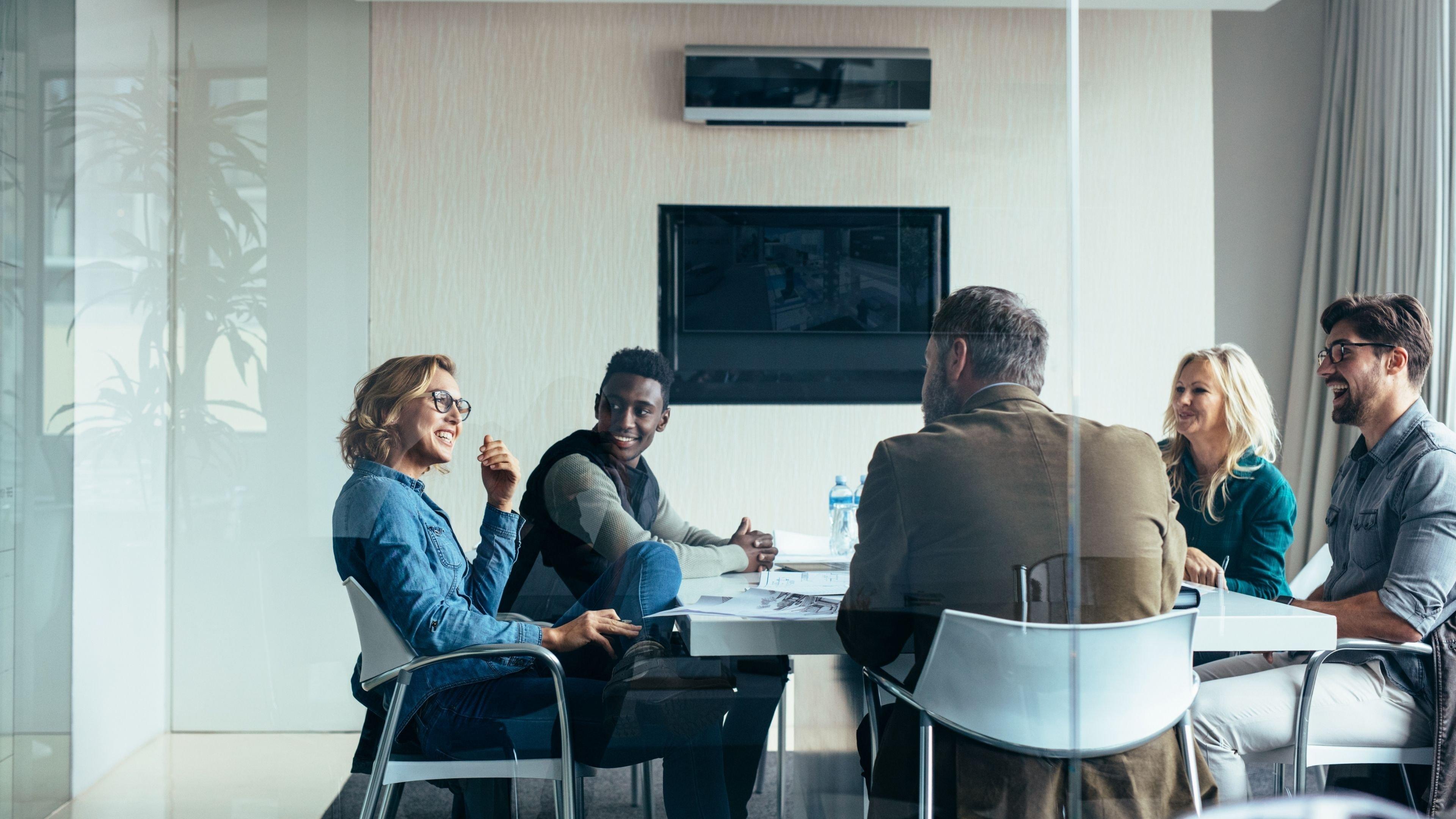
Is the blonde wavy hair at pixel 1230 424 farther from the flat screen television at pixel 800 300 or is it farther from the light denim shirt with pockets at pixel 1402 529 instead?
the flat screen television at pixel 800 300

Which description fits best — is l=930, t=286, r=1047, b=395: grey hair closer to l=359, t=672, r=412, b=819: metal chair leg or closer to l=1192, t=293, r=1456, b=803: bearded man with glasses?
l=1192, t=293, r=1456, b=803: bearded man with glasses

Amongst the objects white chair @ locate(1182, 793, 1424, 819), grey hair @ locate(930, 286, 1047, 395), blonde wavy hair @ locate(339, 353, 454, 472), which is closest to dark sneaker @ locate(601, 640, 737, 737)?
blonde wavy hair @ locate(339, 353, 454, 472)

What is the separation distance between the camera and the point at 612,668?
2141 mm

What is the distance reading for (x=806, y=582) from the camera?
2100mm

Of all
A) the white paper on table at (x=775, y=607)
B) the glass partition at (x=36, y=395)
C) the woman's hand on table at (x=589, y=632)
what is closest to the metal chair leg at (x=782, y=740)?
the white paper on table at (x=775, y=607)

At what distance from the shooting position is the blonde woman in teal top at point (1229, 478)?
2.12m

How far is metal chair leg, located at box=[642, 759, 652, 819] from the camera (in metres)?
2.15

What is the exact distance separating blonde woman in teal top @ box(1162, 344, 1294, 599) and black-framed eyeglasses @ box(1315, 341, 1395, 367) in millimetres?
135

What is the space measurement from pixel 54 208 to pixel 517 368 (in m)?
1.18

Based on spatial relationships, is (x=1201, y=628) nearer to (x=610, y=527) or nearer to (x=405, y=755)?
(x=610, y=527)

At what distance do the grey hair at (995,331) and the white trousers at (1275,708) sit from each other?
0.76m

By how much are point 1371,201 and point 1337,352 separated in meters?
0.38

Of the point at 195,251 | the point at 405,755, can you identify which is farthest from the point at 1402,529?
the point at 195,251

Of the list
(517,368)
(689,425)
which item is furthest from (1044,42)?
(517,368)
